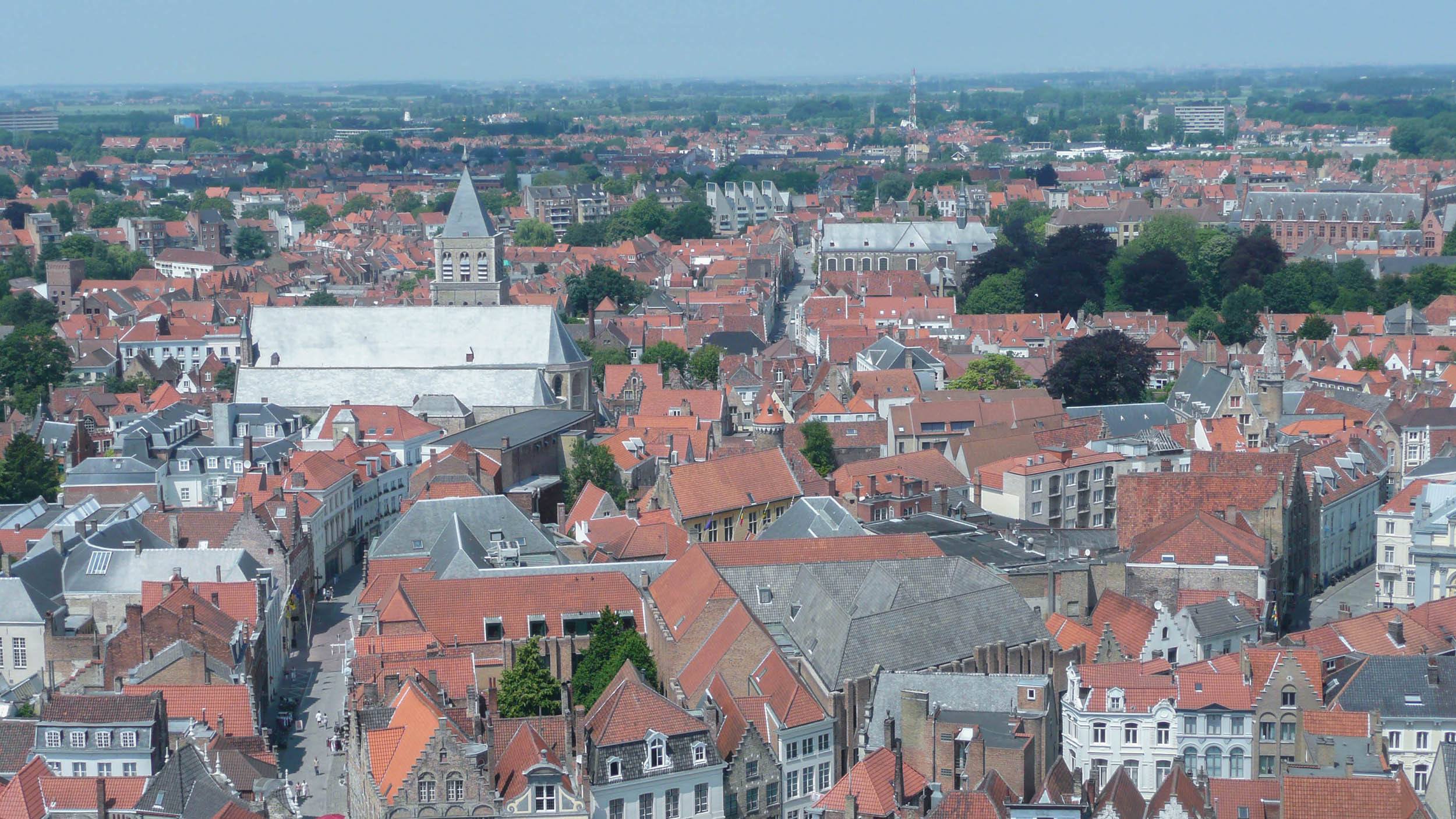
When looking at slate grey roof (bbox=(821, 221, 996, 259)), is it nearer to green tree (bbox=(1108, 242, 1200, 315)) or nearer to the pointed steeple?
green tree (bbox=(1108, 242, 1200, 315))

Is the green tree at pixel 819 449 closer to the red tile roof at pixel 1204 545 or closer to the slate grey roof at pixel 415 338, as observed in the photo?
the slate grey roof at pixel 415 338

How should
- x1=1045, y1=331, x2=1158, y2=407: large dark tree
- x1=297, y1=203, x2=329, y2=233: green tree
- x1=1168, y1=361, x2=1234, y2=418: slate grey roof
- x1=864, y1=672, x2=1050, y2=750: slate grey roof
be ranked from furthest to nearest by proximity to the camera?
1. x1=297, y1=203, x2=329, y2=233: green tree
2. x1=1045, y1=331, x2=1158, y2=407: large dark tree
3. x1=1168, y1=361, x2=1234, y2=418: slate grey roof
4. x1=864, y1=672, x2=1050, y2=750: slate grey roof

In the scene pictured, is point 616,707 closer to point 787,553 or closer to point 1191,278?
point 787,553

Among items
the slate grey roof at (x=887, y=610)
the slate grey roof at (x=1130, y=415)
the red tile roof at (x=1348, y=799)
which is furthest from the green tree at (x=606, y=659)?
the slate grey roof at (x=1130, y=415)

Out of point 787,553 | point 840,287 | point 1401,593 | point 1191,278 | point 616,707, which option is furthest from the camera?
point 840,287

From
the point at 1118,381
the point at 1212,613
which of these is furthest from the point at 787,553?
the point at 1118,381

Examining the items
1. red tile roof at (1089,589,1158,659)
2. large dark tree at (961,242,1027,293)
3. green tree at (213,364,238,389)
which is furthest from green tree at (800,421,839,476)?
large dark tree at (961,242,1027,293)
